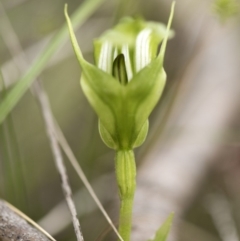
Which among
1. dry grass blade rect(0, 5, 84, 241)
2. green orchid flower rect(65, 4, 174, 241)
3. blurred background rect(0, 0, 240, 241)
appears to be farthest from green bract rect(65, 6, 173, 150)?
blurred background rect(0, 0, 240, 241)

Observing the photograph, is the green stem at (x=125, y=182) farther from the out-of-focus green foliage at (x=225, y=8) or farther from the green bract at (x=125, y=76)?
the out-of-focus green foliage at (x=225, y=8)

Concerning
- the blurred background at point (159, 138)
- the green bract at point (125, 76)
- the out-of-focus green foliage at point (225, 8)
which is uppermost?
the out-of-focus green foliage at point (225, 8)

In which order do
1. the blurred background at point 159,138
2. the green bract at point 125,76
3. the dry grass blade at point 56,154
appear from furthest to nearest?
the blurred background at point 159,138, the dry grass blade at point 56,154, the green bract at point 125,76

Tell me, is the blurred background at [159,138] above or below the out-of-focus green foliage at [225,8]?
below

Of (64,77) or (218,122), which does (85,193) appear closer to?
(218,122)

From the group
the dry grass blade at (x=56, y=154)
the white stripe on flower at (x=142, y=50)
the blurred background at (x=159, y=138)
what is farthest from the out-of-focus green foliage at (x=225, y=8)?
the white stripe on flower at (x=142, y=50)

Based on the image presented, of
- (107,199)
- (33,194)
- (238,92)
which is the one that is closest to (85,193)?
(107,199)

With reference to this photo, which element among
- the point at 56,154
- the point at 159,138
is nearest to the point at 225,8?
the point at 159,138

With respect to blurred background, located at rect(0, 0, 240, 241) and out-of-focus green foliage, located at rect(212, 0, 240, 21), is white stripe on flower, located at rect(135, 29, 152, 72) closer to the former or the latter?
blurred background, located at rect(0, 0, 240, 241)

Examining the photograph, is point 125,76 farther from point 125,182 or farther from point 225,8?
point 225,8
